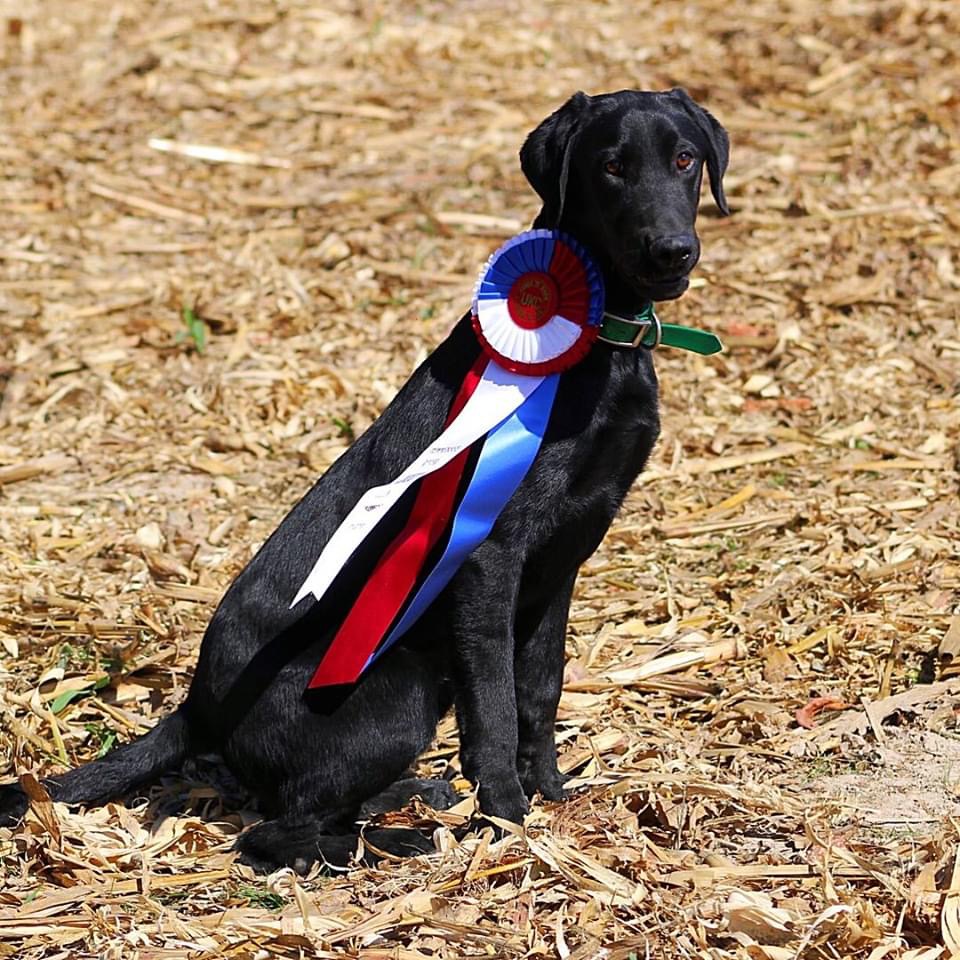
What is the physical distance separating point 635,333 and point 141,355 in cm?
387

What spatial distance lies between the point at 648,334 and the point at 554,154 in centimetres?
52

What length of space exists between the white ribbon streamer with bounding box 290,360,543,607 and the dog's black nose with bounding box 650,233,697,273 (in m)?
0.41

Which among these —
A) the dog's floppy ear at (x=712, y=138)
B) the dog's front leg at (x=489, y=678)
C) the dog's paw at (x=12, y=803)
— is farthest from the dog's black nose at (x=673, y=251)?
the dog's paw at (x=12, y=803)

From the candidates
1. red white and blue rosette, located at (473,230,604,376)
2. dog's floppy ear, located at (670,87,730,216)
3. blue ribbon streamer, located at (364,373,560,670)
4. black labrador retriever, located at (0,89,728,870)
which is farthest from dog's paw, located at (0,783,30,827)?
dog's floppy ear, located at (670,87,730,216)

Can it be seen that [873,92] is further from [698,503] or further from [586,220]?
[586,220]

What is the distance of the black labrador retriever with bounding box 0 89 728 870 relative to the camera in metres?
3.65

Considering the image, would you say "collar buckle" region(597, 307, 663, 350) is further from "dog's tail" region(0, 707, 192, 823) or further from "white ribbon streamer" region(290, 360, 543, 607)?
"dog's tail" region(0, 707, 192, 823)

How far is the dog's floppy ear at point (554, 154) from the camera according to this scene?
3.79 meters

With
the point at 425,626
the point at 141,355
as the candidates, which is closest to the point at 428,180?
the point at 141,355

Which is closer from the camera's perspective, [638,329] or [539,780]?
[638,329]

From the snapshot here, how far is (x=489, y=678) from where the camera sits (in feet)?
12.0

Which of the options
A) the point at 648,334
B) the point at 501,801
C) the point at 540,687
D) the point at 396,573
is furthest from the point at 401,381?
the point at 501,801

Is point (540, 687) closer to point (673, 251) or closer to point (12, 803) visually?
point (673, 251)

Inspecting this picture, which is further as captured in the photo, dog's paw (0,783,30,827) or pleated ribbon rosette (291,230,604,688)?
dog's paw (0,783,30,827)
